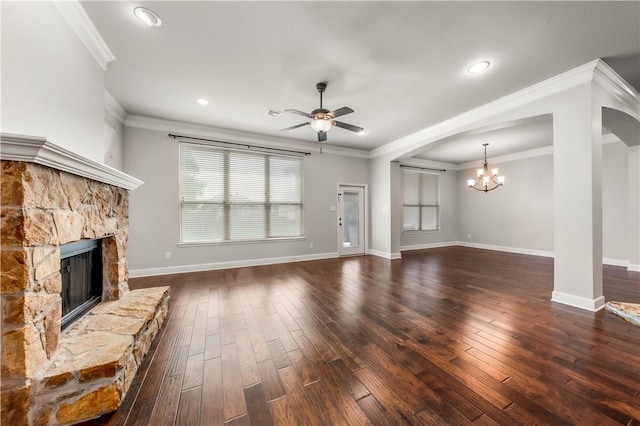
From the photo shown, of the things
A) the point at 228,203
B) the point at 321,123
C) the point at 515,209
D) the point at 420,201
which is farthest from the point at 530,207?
the point at 228,203

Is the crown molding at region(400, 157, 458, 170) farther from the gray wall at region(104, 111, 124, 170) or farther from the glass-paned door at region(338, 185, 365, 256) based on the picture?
the gray wall at region(104, 111, 124, 170)

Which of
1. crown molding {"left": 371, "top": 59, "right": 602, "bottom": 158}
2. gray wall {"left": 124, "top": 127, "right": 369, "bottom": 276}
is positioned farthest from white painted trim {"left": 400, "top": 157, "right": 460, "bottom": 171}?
gray wall {"left": 124, "top": 127, "right": 369, "bottom": 276}

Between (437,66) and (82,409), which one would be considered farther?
(437,66)

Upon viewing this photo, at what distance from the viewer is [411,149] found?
5.05 m

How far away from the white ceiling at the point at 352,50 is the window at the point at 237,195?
3.83 ft

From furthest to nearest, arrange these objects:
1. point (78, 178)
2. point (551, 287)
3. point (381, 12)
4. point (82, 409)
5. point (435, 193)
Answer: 1. point (435, 193)
2. point (551, 287)
3. point (381, 12)
4. point (78, 178)
5. point (82, 409)

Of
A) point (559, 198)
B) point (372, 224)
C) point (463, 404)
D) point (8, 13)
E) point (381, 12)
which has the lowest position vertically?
point (463, 404)

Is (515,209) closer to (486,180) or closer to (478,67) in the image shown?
(486,180)

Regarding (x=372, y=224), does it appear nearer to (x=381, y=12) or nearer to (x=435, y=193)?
(x=435, y=193)

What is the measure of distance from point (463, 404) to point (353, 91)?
134 inches

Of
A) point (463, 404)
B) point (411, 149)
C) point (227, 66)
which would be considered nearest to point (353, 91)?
point (227, 66)

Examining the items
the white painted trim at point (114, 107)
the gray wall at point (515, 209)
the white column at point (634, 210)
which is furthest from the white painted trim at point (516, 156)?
the white painted trim at point (114, 107)

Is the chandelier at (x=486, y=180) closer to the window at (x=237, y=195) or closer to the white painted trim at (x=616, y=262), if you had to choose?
the white painted trim at (x=616, y=262)

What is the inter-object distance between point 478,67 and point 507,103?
1118mm
